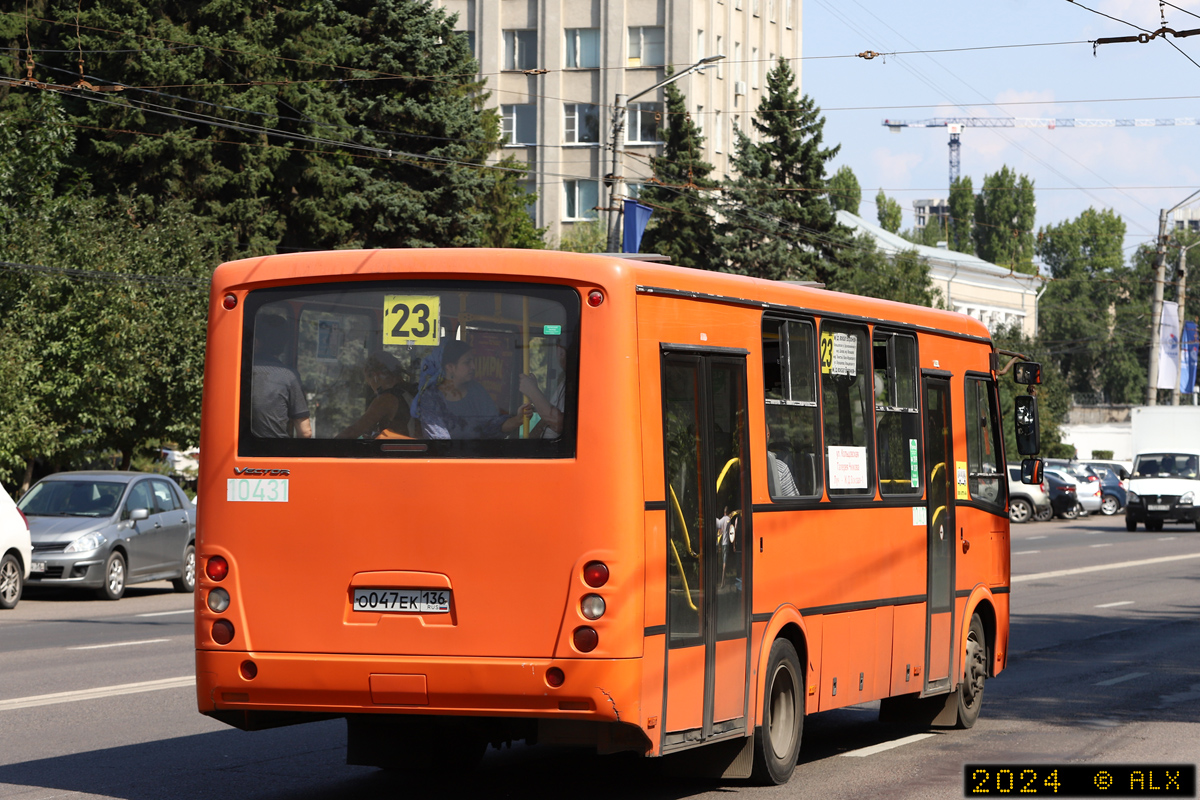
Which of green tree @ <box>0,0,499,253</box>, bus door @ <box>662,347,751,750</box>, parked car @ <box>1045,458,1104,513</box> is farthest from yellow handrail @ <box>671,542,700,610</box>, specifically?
parked car @ <box>1045,458,1104,513</box>

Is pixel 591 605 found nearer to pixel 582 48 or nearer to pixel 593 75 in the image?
pixel 593 75

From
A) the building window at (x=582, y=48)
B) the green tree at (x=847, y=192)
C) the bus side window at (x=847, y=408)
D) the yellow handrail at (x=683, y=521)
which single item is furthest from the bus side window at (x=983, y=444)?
the green tree at (x=847, y=192)

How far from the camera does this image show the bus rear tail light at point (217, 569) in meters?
7.91

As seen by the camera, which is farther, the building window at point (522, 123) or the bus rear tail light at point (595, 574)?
the building window at point (522, 123)

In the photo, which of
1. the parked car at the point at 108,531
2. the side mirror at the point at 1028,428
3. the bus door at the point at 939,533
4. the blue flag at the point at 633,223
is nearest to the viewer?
the bus door at the point at 939,533

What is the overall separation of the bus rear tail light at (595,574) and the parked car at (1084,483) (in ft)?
158

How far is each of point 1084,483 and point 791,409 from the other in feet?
155

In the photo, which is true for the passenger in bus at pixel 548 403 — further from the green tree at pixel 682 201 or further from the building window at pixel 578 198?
the building window at pixel 578 198

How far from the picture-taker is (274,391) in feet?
26.2

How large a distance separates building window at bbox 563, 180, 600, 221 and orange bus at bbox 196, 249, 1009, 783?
68123 mm

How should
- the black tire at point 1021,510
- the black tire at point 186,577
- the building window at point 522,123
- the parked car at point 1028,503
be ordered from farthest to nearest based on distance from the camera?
the building window at point 522,123
the black tire at point 1021,510
the parked car at point 1028,503
the black tire at point 186,577

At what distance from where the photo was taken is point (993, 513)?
12188 millimetres

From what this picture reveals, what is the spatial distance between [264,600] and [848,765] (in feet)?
12.6

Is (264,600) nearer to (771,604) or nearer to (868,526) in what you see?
(771,604)
